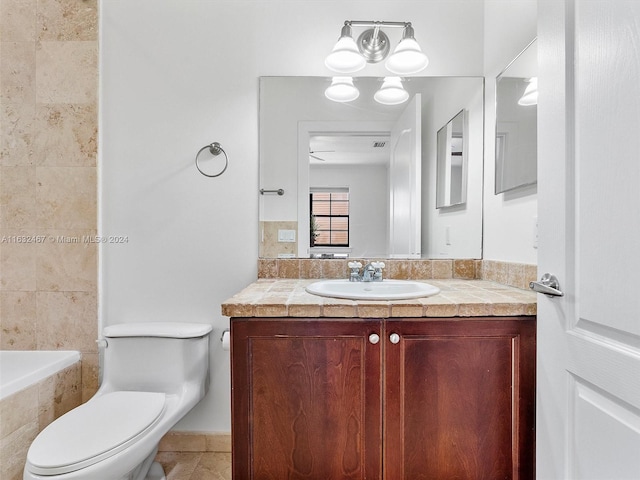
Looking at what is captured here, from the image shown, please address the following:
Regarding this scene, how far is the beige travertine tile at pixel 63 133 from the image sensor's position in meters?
1.78

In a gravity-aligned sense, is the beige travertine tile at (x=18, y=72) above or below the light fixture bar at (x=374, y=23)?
below

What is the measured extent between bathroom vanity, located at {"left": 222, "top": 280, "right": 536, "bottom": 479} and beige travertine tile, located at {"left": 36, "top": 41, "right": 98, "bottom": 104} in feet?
4.64

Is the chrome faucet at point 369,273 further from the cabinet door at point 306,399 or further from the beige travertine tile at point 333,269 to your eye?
the cabinet door at point 306,399

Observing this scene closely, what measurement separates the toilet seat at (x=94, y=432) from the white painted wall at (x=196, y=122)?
1.48ft

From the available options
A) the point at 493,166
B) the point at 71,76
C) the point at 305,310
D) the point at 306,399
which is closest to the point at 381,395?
the point at 306,399

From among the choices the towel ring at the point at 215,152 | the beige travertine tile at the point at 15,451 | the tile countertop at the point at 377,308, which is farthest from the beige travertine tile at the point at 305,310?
the beige travertine tile at the point at 15,451

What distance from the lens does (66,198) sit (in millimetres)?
1788

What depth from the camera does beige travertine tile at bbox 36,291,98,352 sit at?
1.80m

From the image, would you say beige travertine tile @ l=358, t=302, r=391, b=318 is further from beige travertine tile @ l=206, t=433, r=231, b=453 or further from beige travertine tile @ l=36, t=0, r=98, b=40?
beige travertine tile @ l=36, t=0, r=98, b=40

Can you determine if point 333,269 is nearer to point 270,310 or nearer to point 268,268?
point 268,268

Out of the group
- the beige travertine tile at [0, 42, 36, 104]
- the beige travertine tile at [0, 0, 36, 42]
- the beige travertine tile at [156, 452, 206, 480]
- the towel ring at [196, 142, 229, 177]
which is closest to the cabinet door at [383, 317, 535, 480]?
the beige travertine tile at [156, 452, 206, 480]

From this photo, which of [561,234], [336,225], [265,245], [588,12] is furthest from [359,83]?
[561,234]

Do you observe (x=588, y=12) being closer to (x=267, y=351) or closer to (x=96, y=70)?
(x=267, y=351)

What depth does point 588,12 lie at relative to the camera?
845mm
